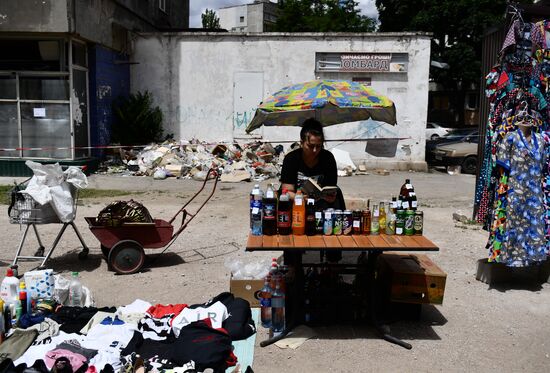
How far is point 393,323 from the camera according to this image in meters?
5.38

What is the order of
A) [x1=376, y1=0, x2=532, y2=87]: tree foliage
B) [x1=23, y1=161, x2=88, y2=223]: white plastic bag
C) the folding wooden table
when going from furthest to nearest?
[x1=376, y1=0, x2=532, y2=87]: tree foliage, [x1=23, y1=161, x2=88, y2=223]: white plastic bag, the folding wooden table

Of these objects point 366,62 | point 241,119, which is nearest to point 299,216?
point 241,119

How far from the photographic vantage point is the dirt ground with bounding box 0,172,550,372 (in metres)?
4.61

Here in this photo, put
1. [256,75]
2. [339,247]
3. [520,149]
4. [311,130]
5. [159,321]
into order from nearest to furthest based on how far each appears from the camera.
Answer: [339,247] → [159,321] → [311,130] → [520,149] → [256,75]

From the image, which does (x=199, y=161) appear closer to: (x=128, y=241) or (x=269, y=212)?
(x=128, y=241)

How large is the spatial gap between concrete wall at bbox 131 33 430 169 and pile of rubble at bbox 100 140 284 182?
1.18 metres

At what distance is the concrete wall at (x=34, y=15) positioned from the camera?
14336 mm

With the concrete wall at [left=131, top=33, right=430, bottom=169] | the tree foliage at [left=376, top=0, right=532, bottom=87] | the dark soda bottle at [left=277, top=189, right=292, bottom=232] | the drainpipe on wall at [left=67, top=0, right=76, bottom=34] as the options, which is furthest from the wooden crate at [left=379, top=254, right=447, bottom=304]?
the tree foliage at [left=376, top=0, right=532, bottom=87]

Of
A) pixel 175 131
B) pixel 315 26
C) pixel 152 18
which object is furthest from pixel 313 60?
pixel 315 26

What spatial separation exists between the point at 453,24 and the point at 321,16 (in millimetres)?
12251

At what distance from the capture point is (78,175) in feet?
22.4

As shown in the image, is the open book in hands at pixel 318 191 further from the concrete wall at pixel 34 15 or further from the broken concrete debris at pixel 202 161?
the concrete wall at pixel 34 15

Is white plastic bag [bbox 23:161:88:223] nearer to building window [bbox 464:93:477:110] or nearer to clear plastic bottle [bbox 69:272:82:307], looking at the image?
clear plastic bottle [bbox 69:272:82:307]

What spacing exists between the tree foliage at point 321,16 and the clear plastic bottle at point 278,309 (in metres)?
38.2
